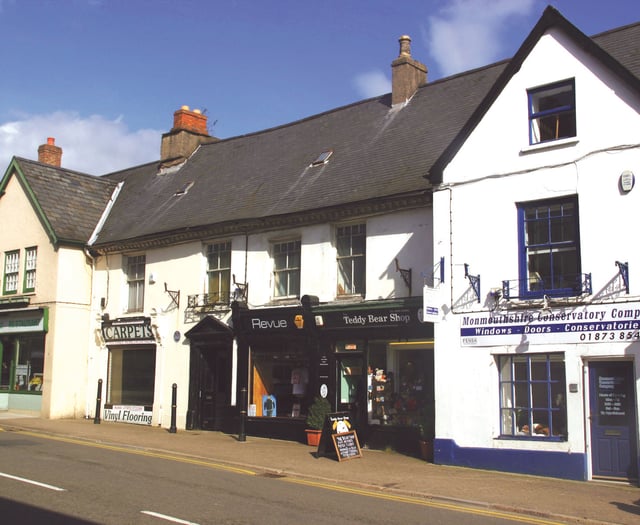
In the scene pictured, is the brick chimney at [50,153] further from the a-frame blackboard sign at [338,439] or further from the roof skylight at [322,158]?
the a-frame blackboard sign at [338,439]

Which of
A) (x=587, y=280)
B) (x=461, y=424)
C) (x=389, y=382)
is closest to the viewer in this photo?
(x=587, y=280)

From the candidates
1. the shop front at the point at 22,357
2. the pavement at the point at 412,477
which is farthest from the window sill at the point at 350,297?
the shop front at the point at 22,357

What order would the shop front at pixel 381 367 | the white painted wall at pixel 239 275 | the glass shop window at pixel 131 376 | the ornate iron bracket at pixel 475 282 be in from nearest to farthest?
1. the ornate iron bracket at pixel 475 282
2. the shop front at pixel 381 367
3. the white painted wall at pixel 239 275
4. the glass shop window at pixel 131 376

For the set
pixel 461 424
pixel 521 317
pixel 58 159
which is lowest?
pixel 461 424

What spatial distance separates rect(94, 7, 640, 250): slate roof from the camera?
57.0ft

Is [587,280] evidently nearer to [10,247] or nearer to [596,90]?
[596,90]

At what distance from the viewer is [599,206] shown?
43.9 feet

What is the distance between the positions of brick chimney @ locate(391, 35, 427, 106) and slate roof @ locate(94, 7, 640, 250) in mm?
296

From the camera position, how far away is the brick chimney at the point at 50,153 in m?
31.4

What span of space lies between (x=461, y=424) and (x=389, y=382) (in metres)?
2.91

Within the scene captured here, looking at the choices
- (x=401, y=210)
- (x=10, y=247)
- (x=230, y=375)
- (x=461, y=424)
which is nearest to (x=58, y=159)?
(x=10, y=247)

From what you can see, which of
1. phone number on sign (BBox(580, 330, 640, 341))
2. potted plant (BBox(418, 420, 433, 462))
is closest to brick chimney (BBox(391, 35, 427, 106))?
potted plant (BBox(418, 420, 433, 462))

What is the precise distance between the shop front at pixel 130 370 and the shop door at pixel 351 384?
23.4 ft

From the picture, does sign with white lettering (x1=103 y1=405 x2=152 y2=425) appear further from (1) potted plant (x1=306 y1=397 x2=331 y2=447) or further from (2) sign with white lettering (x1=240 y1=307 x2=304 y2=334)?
(1) potted plant (x1=306 y1=397 x2=331 y2=447)
